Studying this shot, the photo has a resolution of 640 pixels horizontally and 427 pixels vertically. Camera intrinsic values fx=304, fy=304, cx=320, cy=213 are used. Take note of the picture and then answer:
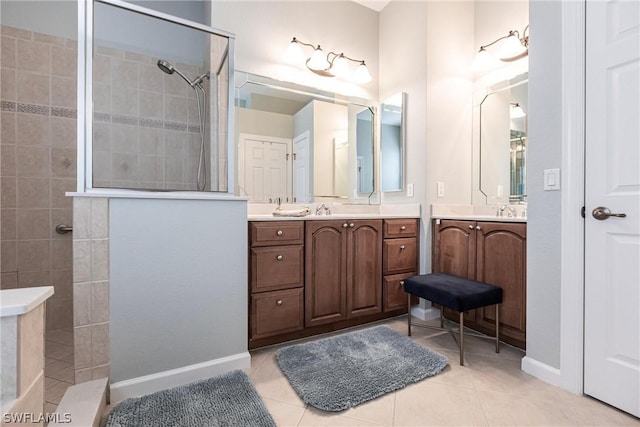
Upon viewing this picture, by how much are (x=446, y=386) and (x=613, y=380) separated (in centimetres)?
72

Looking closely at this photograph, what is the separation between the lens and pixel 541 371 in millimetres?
1635

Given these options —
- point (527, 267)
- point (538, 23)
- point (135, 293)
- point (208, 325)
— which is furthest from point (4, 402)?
point (538, 23)

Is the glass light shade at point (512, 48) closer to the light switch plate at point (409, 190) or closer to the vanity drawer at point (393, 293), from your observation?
the light switch plate at point (409, 190)

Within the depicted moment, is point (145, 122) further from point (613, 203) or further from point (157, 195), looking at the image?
point (613, 203)

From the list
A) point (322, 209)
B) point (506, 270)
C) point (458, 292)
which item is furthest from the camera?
point (322, 209)

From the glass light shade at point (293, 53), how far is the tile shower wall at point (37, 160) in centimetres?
160

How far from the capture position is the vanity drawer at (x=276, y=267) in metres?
1.89

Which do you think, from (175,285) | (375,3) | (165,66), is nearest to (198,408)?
(175,285)

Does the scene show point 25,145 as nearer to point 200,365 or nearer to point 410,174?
point 200,365

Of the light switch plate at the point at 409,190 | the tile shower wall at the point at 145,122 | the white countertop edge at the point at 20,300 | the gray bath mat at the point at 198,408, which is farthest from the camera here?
the light switch plate at the point at 409,190

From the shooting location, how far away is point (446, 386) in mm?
1576

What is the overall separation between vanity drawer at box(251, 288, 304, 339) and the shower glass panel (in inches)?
29.8

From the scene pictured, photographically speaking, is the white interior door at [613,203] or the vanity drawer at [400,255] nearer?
the white interior door at [613,203]

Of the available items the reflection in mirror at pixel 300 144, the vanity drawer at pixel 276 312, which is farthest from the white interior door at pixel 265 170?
the vanity drawer at pixel 276 312
